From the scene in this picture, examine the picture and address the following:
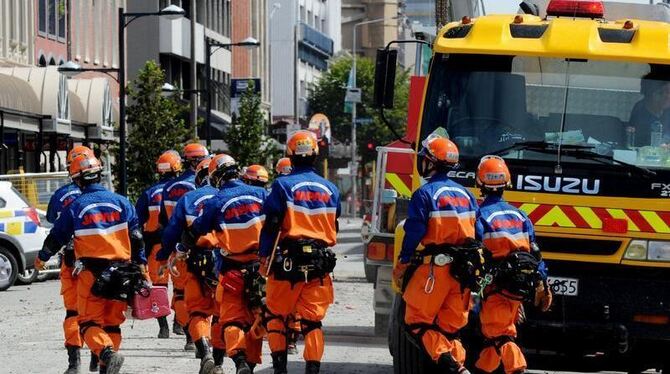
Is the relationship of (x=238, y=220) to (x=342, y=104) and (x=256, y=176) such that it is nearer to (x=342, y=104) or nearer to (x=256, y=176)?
(x=256, y=176)

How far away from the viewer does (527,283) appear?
12102mm

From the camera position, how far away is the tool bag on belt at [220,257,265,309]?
45.1ft

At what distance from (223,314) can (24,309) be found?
Result: 10023mm

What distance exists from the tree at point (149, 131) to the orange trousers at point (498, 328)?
3068 centimetres

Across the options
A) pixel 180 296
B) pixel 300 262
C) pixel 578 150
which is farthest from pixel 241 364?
pixel 180 296

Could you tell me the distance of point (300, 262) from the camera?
1307 cm

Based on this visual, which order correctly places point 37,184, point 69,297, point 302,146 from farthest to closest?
1. point 37,184
2. point 69,297
3. point 302,146

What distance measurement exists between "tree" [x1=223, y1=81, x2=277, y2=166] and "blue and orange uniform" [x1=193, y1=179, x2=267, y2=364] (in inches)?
1449

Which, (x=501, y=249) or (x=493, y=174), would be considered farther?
(x=501, y=249)

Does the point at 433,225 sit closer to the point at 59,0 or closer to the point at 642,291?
the point at 642,291

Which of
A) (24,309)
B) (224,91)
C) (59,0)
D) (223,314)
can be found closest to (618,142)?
(223,314)

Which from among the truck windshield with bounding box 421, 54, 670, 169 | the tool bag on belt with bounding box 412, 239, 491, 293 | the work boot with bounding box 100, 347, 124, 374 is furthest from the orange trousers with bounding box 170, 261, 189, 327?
the tool bag on belt with bounding box 412, 239, 491, 293

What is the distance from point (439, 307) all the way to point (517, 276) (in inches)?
23.9

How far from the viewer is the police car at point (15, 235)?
27203 mm
